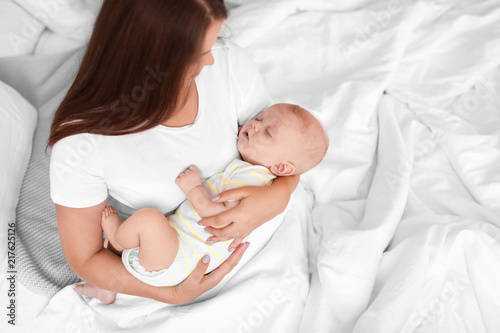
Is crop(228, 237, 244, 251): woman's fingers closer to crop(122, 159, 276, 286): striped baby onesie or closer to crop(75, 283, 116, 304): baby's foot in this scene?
crop(122, 159, 276, 286): striped baby onesie

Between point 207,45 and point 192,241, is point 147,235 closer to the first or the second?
point 192,241

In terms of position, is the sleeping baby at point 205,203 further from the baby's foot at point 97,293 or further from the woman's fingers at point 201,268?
the baby's foot at point 97,293

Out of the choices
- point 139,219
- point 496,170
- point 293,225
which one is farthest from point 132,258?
point 496,170

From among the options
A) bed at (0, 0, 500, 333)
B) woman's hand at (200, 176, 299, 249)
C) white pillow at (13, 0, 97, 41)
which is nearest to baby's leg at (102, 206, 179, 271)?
woman's hand at (200, 176, 299, 249)

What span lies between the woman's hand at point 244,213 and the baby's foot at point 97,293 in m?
0.33

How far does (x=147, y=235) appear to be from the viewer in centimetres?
104

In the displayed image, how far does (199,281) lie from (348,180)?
661mm

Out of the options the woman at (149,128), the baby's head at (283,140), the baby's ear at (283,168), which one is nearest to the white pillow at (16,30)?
the woman at (149,128)

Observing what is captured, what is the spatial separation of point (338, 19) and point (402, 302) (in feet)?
3.77

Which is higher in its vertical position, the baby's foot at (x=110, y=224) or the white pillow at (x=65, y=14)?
the white pillow at (x=65, y=14)

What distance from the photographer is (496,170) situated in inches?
59.2

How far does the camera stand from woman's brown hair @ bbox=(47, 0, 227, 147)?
882 millimetres

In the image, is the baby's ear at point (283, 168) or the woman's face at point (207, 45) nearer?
the woman's face at point (207, 45)

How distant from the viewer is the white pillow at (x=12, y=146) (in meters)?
1.31
